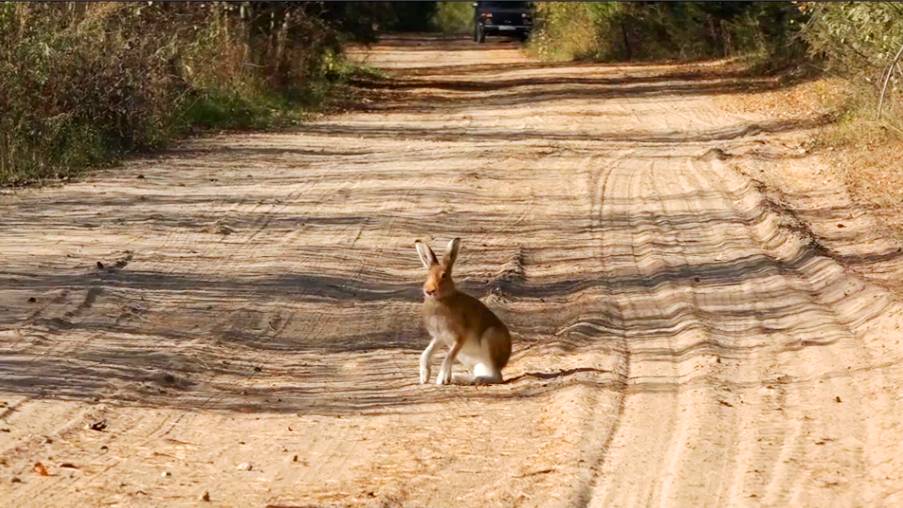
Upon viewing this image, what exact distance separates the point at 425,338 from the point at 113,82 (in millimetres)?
10790

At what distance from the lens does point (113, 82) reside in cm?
1955

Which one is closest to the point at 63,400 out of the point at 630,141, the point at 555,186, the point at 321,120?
the point at 555,186

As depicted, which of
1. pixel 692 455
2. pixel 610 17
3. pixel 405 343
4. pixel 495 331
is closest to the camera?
pixel 692 455

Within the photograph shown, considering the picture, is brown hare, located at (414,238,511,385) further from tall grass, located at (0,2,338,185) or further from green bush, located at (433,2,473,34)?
green bush, located at (433,2,473,34)

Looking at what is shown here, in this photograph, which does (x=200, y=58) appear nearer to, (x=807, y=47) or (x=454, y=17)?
(x=807, y=47)

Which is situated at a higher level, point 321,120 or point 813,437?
point 813,437

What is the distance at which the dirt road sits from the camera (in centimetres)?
668

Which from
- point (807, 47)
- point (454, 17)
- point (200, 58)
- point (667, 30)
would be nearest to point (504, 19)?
point (667, 30)

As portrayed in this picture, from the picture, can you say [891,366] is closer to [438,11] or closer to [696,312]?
[696,312]

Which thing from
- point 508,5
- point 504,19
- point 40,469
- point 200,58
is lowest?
point 504,19

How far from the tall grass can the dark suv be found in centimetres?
2774

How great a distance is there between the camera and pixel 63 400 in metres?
7.74

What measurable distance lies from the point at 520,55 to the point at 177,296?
123 feet

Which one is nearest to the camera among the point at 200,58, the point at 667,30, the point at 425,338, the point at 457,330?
the point at 457,330
